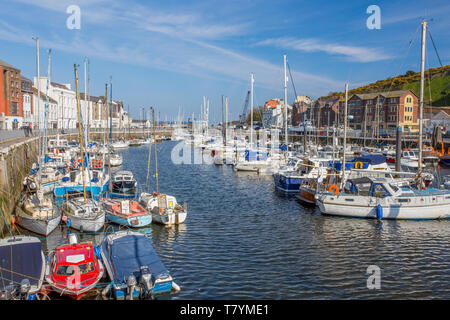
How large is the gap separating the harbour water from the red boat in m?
3.45

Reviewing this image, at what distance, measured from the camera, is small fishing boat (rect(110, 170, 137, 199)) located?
37.0m

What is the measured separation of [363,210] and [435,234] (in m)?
5.04

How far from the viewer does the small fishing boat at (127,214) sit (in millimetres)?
26000

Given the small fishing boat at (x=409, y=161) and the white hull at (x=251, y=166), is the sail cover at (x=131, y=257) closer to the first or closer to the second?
the white hull at (x=251, y=166)

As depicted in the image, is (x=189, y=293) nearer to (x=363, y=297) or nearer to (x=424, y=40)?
(x=363, y=297)

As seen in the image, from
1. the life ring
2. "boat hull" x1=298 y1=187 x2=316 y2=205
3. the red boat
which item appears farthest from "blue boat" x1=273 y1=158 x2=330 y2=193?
the red boat

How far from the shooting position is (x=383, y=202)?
2903 centimetres

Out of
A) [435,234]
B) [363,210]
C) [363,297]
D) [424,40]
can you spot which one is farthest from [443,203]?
[363,297]

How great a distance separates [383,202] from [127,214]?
60.8 ft

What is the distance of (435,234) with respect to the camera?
2608cm

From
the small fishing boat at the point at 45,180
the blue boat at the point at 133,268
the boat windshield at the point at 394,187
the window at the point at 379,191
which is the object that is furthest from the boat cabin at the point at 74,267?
the boat windshield at the point at 394,187

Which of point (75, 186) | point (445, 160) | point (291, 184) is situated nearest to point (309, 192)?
point (291, 184)

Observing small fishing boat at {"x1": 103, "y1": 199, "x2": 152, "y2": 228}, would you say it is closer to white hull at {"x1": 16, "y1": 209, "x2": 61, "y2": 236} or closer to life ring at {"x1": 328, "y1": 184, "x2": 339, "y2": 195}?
white hull at {"x1": 16, "y1": 209, "x2": 61, "y2": 236}

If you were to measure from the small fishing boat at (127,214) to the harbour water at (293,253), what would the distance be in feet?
2.59
